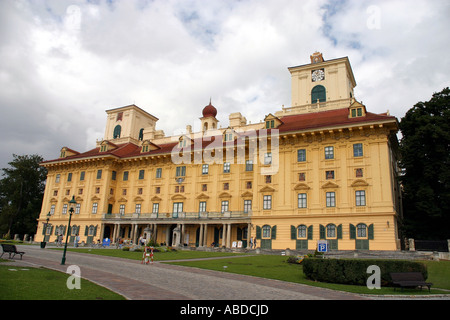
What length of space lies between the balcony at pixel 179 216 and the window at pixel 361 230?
12.6m

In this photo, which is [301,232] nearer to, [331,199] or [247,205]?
[331,199]

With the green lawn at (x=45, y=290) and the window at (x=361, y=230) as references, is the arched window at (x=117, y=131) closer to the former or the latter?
the window at (x=361, y=230)

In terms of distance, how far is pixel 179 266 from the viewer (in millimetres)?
22328

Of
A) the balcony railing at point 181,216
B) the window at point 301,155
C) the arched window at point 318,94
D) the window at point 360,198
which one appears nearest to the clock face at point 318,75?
the arched window at point 318,94

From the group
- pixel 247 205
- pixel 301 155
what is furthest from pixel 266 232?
pixel 301 155

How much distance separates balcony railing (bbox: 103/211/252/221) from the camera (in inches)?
1758

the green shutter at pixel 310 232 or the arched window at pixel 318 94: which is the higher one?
the arched window at pixel 318 94

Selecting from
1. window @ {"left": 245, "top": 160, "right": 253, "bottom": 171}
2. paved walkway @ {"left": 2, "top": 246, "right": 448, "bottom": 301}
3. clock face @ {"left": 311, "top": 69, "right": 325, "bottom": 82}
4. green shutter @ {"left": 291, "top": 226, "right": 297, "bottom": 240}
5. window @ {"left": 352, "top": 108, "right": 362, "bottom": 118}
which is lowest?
paved walkway @ {"left": 2, "top": 246, "right": 448, "bottom": 301}

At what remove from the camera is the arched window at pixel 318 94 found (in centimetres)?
5116

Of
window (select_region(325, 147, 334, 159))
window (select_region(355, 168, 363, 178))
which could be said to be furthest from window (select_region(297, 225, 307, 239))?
window (select_region(325, 147, 334, 159))

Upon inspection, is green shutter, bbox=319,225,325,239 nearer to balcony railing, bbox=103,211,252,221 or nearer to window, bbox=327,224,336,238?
window, bbox=327,224,336,238

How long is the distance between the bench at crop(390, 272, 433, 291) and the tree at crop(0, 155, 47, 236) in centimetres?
6852
